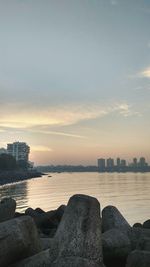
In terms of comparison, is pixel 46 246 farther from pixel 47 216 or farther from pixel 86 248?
pixel 47 216

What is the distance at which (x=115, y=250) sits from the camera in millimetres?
11234

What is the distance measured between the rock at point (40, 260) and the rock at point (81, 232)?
1.16 ft

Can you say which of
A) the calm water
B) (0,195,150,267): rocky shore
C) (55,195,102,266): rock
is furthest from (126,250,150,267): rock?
the calm water

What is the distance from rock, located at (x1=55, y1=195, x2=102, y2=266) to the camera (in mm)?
8672

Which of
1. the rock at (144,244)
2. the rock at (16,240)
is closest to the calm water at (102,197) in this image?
the rock at (144,244)

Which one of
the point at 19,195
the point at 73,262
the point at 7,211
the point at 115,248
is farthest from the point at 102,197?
the point at 73,262

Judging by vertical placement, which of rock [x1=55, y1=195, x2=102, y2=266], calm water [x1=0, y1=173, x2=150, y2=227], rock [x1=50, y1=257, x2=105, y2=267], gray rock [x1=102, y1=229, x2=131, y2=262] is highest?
rock [x1=55, y1=195, x2=102, y2=266]

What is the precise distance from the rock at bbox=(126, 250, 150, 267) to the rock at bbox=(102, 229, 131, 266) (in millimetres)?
2081

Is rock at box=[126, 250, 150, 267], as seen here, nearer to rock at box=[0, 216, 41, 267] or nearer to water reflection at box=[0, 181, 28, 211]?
rock at box=[0, 216, 41, 267]

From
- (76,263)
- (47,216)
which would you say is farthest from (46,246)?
(47,216)

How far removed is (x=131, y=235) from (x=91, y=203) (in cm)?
513

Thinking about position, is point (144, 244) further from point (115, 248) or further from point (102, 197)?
point (102, 197)

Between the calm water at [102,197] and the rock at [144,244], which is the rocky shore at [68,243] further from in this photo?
the calm water at [102,197]

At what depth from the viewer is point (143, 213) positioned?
50219mm
